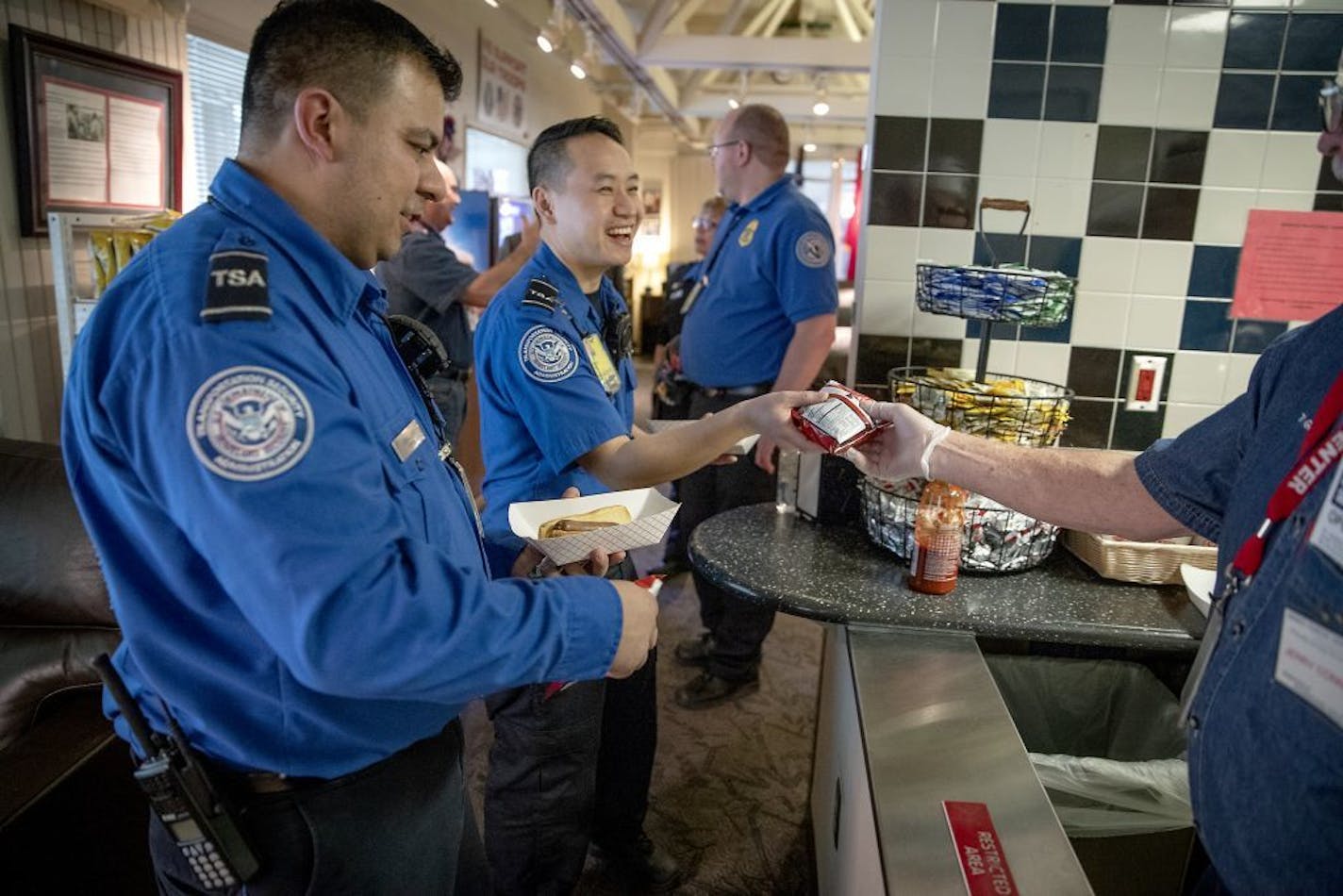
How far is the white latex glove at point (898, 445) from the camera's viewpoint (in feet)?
4.93

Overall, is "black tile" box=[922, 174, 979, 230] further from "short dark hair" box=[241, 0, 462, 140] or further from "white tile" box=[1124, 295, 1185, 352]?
"short dark hair" box=[241, 0, 462, 140]

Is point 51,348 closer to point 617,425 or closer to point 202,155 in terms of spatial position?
point 202,155

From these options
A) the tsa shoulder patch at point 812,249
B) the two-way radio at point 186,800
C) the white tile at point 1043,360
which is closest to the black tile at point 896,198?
the white tile at point 1043,360

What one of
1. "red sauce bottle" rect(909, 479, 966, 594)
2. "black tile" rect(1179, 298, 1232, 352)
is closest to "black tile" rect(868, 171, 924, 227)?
"black tile" rect(1179, 298, 1232, 352)

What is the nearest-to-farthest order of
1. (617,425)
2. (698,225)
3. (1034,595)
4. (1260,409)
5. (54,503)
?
1. (1260,409)
2. (1034,595)
3. (617,425)
4. (54,503)
5. (698,225)

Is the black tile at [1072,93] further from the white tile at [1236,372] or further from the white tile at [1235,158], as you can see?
the white tile at [1236,372]

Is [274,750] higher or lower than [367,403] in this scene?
lower

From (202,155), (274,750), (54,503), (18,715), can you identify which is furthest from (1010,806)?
(202,155)

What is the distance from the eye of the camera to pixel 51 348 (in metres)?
2.89

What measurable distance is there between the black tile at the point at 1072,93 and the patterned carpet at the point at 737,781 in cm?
181

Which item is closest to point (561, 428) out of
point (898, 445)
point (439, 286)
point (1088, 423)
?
point (898, 445)

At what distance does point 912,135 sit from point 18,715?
2.52 m

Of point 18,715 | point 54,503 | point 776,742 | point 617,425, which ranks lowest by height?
point 776,742

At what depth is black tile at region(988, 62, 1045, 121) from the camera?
85.1 inches
